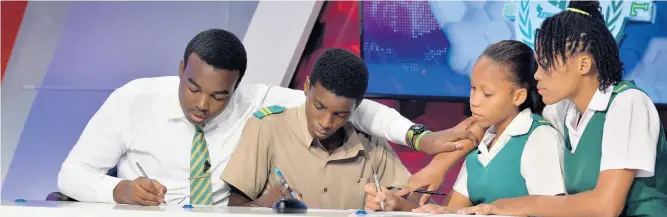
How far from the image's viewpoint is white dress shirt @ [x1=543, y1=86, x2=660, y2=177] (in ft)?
7.77

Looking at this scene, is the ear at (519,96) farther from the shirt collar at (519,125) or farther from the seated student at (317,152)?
the seated student at (317,152)

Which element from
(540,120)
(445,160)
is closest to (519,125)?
(540,120)

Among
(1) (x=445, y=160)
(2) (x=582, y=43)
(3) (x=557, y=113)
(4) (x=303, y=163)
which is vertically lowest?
(1) (x=445, y=160)

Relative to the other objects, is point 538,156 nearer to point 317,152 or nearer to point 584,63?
point 584,63

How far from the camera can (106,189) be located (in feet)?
9.89

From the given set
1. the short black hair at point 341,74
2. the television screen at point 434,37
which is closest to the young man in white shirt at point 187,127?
the short black hair at point 341,74

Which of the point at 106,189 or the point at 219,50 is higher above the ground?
the point at 219,50

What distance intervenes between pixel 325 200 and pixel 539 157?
0.77 m

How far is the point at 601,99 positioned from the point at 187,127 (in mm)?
1467

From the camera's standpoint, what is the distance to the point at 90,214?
7.12 ft

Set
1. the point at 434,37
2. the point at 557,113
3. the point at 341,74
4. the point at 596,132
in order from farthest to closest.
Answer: the point at 434,37
the point at 341,74
the point at 557,113
the point at 596,132

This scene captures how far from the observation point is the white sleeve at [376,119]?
3070mm

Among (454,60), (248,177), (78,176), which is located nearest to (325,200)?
(248,177)

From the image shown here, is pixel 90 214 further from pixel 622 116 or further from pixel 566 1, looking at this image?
pixel 566 1
